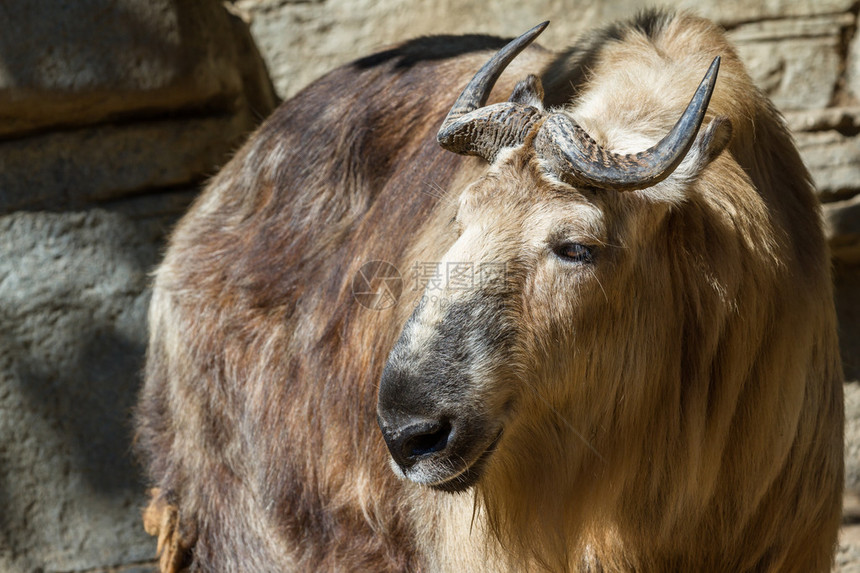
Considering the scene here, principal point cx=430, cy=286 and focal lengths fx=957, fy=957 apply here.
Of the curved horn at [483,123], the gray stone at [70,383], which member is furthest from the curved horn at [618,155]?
the gray stone at [70,383]

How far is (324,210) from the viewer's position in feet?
11.4

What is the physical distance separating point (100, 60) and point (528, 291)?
8.51 feet

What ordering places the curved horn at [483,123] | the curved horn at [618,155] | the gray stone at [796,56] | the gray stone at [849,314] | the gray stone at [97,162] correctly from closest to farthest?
the curved horn at [618,155] → the curved horn at [483,123] → the gray stone at [97,162] → the gray stone at [796,56] → the gray stone at [849,314]

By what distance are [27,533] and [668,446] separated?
10.4ft

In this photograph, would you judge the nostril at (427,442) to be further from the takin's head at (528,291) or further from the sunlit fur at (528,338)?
the sunlit fur at (528,338)

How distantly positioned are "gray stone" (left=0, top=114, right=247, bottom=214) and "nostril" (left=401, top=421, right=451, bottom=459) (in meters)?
2.54

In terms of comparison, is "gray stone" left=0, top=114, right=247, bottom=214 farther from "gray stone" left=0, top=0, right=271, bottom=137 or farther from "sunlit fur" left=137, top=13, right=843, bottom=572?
"sunlit fur" left=137, top=13, right=843, bottom=572

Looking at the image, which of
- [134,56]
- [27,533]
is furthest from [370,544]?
[134,56]

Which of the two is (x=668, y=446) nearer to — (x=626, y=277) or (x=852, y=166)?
(x=626, y=277)

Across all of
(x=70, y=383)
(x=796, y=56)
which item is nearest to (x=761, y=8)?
(x=796, y=56)

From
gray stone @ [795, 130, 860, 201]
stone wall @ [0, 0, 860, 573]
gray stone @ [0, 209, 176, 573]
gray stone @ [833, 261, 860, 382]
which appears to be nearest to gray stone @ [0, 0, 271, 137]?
stone wall @ [0, 0, 860, 573]

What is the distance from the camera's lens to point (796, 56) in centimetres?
455

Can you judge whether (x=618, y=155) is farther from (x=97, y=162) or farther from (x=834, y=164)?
(x=97, y=162)

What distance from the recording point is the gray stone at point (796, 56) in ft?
14.8
